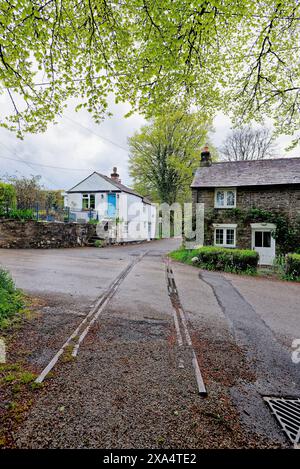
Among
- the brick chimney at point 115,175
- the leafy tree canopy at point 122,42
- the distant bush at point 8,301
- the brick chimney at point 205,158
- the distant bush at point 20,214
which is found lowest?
the distant bush at point 8,301

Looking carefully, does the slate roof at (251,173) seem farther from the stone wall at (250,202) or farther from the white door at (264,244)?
the white door at (264,244)

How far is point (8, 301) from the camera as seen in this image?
17.9ft

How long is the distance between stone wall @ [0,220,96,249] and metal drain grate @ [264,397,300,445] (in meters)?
18.4

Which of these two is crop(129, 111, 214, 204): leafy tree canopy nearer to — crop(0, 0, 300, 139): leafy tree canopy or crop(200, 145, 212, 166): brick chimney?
crop(200, 145, 212, 166): brick chimney

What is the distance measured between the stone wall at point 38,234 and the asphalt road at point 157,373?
1191cm

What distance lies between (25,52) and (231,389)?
7.24m

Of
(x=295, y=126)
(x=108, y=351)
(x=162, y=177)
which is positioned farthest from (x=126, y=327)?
(x=162, y=177)

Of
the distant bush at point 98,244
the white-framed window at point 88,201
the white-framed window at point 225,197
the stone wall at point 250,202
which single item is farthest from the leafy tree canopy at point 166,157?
the distant bush at point 98,244

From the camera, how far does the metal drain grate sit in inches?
99.0

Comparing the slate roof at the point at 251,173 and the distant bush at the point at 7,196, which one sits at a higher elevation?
the slate roof at the point at 251,173

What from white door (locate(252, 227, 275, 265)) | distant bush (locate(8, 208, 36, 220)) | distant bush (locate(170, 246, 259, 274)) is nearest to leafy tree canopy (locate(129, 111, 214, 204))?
white door (locate(252, 227, 275, 265))

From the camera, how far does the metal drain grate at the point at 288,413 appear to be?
252 centimetres

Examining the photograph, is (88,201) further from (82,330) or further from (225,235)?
(82,330)
